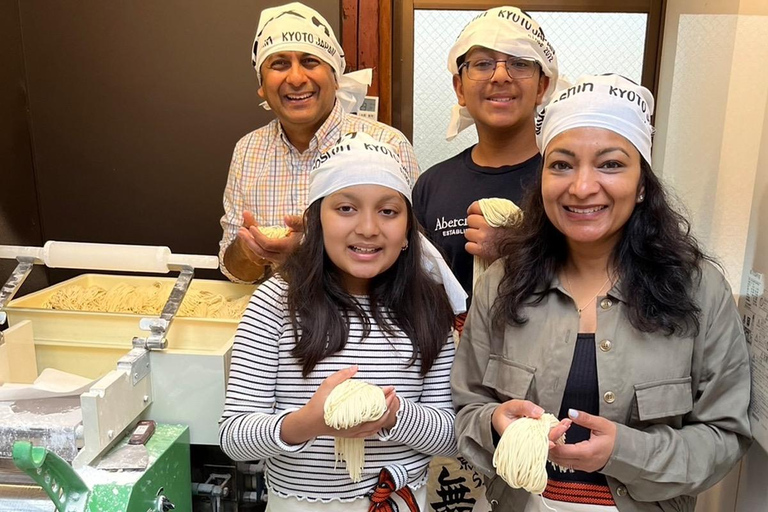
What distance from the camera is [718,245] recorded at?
1.71 metres

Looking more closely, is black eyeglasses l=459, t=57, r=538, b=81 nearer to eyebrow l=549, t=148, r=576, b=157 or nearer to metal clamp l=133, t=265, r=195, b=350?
eyebrow l=549, t=148, r=576, b=157

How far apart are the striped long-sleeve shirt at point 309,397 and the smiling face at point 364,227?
138 millimetres

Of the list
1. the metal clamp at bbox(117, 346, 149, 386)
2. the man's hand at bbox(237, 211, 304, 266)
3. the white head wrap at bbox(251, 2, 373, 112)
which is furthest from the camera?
the white head wrap at bbox(251, 2, 373, 112)

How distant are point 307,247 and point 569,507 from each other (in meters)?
0.83

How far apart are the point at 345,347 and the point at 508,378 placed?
381 millimetres

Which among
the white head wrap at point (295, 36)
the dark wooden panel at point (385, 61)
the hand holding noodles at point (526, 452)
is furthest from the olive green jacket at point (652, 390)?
the dark wooden panel at point (385, 61)

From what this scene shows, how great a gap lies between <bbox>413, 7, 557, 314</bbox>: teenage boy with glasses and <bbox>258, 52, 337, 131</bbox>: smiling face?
47cm

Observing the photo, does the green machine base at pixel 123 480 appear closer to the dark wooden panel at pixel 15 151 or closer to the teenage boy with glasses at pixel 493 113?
Result: the teenage boy with glasses at pixel 493 113

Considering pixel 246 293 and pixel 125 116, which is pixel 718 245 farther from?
pixel 125 116

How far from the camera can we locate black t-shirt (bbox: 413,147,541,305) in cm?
185

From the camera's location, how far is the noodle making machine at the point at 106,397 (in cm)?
134

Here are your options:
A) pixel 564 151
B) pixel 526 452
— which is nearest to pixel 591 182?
pixel 564 151

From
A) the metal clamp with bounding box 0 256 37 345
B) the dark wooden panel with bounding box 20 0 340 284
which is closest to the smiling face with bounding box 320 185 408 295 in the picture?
the metal clamp with bounding box 0 256 37 345

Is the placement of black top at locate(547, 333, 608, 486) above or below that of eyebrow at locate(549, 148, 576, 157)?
below
